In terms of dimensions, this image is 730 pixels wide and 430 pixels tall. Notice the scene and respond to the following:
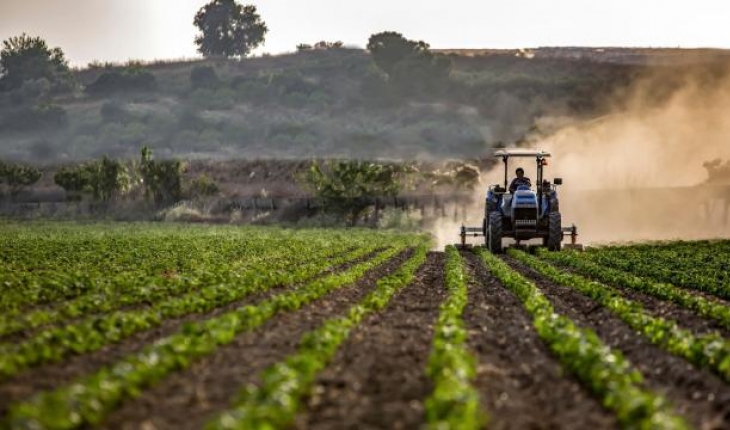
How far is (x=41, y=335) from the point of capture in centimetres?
1465

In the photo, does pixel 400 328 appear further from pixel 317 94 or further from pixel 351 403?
pixel 317 94

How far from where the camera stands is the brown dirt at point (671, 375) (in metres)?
11.8

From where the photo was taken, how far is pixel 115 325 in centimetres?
1631

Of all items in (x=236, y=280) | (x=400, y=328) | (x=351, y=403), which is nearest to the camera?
(x=351, y=403)

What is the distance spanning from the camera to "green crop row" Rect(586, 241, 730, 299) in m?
26.7

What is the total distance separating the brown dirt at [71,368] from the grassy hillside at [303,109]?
90903 mm

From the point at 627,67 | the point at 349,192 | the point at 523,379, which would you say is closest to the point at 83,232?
the point at 349,192

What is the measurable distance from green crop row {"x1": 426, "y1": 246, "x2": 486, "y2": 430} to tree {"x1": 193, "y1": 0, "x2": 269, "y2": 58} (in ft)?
469

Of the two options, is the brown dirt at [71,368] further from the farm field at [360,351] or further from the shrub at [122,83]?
the shrub at [122,83]

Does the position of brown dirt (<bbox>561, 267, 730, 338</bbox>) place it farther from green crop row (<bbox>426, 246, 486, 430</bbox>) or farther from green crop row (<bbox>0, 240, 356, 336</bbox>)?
green crop row (<bbox>0, 240, 356, 336</bbox>)

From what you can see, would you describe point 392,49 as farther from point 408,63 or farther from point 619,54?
point 619,54

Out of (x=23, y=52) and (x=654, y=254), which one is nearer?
(x=654, y=254)

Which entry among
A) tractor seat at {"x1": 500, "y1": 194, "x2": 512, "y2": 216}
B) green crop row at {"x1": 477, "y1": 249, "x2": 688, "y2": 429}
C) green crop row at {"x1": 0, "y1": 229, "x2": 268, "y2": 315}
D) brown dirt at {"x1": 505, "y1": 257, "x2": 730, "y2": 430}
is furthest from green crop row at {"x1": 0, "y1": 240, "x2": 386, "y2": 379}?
tractor seat at {"x1": 500, "y1": 194, "x2": 512, "y2": 216}

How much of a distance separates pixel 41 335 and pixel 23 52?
142490mm
